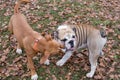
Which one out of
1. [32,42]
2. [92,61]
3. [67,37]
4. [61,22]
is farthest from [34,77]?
[61,22]

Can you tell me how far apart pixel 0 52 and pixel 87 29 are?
7.14 ft

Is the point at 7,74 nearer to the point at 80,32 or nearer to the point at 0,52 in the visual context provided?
the point at 0,52

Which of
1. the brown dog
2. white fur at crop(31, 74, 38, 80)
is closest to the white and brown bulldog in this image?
the brown dog

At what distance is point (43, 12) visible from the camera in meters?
7.18

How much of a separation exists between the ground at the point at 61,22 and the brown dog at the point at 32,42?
1.72ft

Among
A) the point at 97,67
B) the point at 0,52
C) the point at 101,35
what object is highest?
the point at 101,35

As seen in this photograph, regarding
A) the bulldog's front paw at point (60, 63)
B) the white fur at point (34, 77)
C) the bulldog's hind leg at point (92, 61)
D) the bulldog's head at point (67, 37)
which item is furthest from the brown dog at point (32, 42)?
the bulldog's hind leg at point (92, 61)

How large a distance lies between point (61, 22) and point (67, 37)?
7.06ft

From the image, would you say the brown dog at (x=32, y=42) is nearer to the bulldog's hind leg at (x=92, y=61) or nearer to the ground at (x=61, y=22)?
the ground at (x=61, y=22)

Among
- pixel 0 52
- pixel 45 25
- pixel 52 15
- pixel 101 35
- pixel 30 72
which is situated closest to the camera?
pixel 101 35

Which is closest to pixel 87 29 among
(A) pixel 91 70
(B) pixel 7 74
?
(A) pixel 91 70

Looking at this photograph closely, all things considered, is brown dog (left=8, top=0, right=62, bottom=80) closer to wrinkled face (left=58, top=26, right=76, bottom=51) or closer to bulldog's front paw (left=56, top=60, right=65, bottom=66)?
wrinkled face (left=58, top=26, right=76, bottom=51)

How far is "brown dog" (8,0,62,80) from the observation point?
396 centimetres

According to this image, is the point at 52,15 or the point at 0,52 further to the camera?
the point at 52,15
